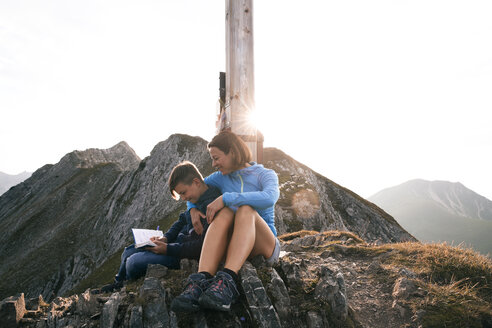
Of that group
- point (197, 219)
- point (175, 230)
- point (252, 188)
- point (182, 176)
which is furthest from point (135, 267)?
point (252, 188)

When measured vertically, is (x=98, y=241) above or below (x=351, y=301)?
below

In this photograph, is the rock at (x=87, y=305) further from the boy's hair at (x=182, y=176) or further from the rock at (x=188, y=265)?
the boy's hair at (x=182, y=176)

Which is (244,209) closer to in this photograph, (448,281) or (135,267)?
(135,267)

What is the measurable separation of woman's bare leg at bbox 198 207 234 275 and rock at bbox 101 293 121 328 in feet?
4.56

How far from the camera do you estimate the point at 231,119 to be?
214 inches

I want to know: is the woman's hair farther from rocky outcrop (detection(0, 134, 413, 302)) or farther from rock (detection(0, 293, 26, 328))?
rocky outcrop (detection(0, 134, 413, 302))

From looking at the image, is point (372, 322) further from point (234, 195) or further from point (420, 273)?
point (234, 195)

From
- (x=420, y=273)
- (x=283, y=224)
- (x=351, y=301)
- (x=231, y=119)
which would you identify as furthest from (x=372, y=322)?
(x=283, y=224)

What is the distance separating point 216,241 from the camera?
3688 mm

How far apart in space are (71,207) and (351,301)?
53553 millimetres

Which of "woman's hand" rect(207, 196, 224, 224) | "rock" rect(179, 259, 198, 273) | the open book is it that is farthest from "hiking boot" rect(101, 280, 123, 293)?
"woman's hand" rect(207, 196, 224, 224)

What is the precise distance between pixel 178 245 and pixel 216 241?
141cm

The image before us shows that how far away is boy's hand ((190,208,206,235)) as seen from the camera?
4590 mm

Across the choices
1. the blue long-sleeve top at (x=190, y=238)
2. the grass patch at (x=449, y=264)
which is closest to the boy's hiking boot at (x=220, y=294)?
the blue long-sleeve top at (x=190, y=238)
